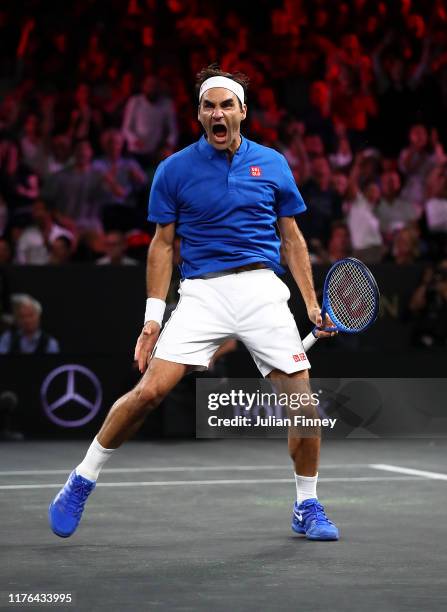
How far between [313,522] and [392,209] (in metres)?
7.88

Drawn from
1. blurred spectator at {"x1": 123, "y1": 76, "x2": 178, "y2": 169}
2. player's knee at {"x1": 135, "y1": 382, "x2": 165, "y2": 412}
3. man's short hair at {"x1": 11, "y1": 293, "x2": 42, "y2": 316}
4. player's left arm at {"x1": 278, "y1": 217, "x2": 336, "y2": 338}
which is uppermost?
blurred spectator at {"x1": 123, "y1": 76, "x2": 178, "y2": 169}

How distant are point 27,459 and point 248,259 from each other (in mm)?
4443

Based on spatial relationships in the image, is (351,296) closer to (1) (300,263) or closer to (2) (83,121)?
(1) (300,263)

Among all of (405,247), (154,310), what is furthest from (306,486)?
(405,247)

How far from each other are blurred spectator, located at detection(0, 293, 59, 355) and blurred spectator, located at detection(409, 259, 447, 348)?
3445 millimetres

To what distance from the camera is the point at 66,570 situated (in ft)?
15.7

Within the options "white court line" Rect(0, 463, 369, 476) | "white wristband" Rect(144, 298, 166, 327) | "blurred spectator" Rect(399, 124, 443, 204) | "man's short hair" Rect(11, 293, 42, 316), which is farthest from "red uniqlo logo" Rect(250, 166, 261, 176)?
"blurred spectator" Rect(399, 124, 443, 204)

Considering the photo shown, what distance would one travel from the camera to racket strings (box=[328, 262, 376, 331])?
5473mm

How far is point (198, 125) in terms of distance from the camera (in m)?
13.7

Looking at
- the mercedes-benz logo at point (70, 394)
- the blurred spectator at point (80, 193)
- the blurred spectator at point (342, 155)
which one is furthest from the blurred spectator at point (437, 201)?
the mercedes-benz logo at point (70, 394)

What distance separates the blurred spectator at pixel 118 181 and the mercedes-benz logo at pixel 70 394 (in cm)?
196

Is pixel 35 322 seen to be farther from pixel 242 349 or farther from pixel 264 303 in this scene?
pixel 264 303

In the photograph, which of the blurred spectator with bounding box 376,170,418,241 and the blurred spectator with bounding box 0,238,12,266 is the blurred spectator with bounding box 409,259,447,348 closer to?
the blurred spectator with bounding box 376,170,418,241

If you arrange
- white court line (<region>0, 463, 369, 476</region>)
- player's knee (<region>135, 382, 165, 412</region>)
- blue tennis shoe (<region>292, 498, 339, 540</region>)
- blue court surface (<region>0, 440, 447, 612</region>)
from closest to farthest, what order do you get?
1. blue court surface (<region>0, 440, 447, 612</region>)
2. player's knee (<region>135, 382, 165, 412</region>)
3. blue tennis shoe (<region>292, 498, 339, 540</region>)
4. white court line (<region>0, 463, 369, 476</region>)
